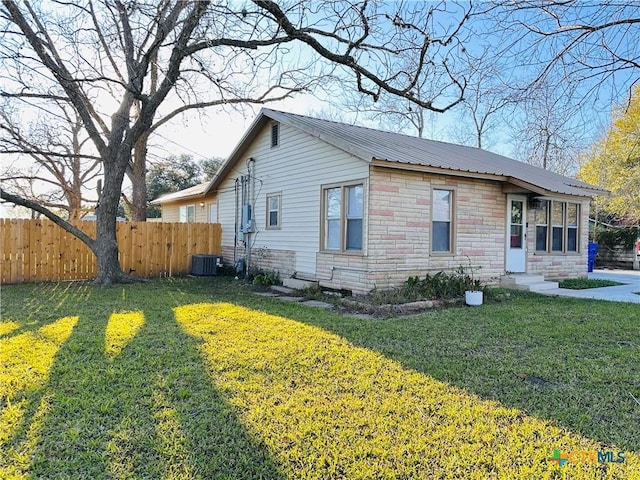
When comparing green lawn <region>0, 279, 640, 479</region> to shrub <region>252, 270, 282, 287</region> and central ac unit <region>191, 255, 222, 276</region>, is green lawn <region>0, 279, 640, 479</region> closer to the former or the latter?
shrub <region>252, 270, 282, 287</region>

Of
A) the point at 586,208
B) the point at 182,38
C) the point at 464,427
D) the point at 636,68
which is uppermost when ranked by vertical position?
the point at 182,38

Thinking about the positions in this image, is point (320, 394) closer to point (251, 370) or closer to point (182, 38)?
point (251, 370)

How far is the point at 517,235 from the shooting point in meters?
10.7

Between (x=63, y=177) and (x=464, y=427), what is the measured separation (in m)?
21.5

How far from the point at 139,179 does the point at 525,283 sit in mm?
15830

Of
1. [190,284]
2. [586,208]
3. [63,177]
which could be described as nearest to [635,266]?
[586,208]

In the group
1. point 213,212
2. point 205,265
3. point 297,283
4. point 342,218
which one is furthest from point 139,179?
point 342,218

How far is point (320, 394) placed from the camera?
11.5 ft

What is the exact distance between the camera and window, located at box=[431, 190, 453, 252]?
30.1ft

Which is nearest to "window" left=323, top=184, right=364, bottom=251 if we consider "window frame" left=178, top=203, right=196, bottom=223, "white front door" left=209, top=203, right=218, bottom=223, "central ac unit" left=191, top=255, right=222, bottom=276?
"central ac unit" left=191, top=255, right=222, bottom=276

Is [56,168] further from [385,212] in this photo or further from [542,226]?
[542,226]

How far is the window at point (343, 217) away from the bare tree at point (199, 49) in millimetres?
2673

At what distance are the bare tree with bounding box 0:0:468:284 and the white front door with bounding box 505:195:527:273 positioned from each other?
3.01m
